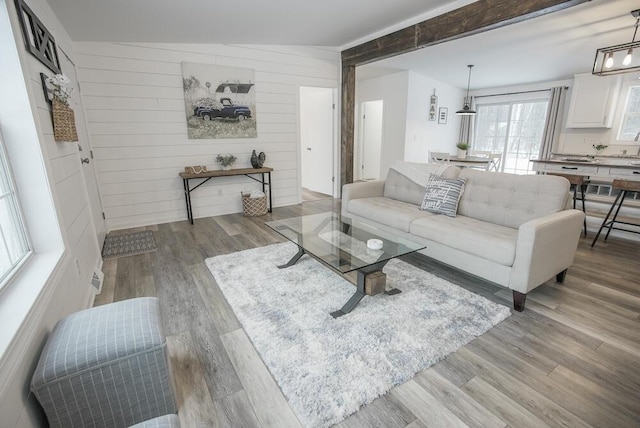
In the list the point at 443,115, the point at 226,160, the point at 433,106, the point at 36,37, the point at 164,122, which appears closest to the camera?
the point at 36,37

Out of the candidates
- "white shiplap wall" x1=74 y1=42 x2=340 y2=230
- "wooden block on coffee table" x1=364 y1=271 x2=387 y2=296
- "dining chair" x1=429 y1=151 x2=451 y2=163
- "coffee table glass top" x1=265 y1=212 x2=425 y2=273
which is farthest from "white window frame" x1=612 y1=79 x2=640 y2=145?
"wooden block on coffee table" x1=364 y1=271 x2=387 y2=296

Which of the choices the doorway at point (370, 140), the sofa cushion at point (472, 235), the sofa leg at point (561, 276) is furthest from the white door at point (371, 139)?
the sofa leg at point (561, 276)

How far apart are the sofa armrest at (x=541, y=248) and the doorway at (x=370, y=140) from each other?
526cm

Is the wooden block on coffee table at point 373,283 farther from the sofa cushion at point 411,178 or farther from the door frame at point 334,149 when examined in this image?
the door frame at point 334,149

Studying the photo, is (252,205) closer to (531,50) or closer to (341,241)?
(341,241)

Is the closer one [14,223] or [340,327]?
[14,223]

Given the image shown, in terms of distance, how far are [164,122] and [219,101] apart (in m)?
0.80

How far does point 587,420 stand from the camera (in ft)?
4.43

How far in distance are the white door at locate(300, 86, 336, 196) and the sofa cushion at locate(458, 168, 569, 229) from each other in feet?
10.1

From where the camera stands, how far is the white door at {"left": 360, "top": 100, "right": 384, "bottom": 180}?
7.45 m

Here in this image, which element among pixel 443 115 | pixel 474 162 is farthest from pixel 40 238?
pixel 443 115

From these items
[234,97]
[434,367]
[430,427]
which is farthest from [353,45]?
[430,427]

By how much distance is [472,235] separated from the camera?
7.85 ft

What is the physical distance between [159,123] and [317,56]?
2691mm
